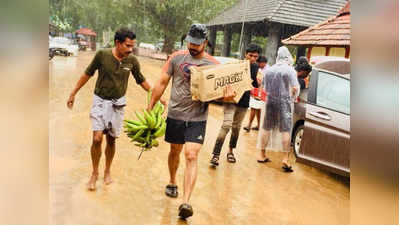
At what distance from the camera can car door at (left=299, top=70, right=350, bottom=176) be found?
3680mm

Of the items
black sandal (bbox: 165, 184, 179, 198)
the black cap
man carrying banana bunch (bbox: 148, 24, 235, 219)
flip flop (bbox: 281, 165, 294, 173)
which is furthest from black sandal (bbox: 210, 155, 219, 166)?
the black cap

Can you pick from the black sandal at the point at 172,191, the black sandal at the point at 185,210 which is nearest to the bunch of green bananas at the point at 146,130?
the black sandal at the point at 172,191

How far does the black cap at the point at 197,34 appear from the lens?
9.29ft

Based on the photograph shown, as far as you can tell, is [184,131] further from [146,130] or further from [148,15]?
[148,15]

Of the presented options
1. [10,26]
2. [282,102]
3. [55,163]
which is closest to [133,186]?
[55,163]

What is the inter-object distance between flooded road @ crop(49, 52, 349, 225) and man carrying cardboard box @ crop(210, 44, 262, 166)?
0.19 m

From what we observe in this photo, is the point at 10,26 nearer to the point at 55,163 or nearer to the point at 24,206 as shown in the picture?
the point at 24,206

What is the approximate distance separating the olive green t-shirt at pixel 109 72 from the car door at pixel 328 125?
6.96ft

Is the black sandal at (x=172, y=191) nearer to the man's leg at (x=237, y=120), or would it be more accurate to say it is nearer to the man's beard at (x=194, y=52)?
the man's beard at (x=194, y=52)

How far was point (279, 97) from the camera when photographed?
4.27m

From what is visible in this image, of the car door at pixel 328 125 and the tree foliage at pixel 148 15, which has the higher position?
the tree foliage at pixel 148 15

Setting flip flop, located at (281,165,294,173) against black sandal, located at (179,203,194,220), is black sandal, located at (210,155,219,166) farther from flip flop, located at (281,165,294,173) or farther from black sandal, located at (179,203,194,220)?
black sandal, located at (179,203,194,220)

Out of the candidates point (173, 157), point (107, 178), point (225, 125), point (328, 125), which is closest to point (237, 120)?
point (225, 125)

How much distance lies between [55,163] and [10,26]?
3.08 metres
